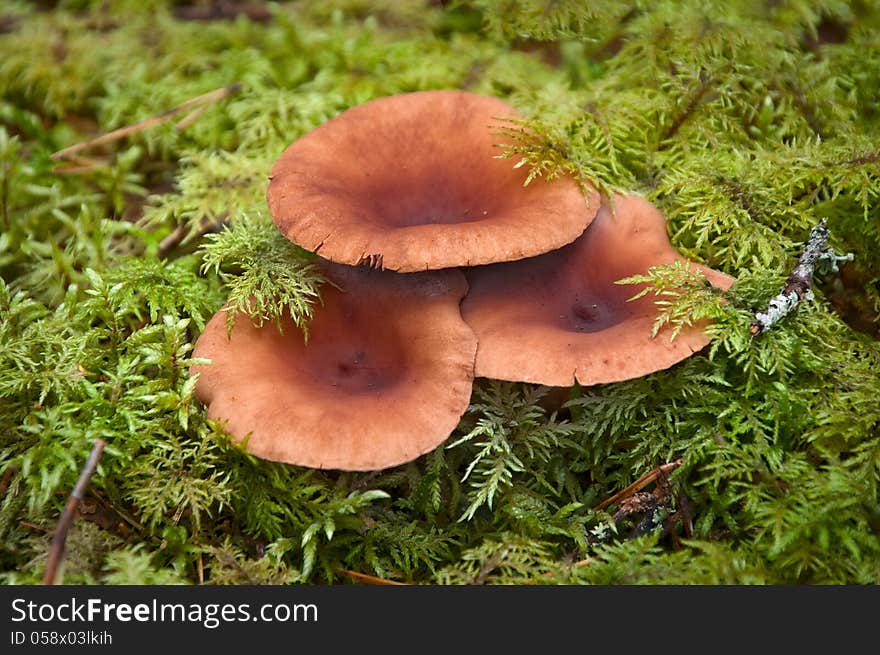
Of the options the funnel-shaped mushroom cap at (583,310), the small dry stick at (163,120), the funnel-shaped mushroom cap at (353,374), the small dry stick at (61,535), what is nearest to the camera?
the small dry stick at (61,535)

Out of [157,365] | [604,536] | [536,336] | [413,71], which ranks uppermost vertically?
[413,71]

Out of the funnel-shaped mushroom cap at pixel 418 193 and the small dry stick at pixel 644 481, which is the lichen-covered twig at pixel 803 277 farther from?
the funnel-shaped mushroom cap at pixel 418 193

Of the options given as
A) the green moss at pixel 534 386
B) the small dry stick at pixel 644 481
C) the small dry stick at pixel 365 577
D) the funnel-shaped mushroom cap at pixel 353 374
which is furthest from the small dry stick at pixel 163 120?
the small dry stick at pixel 644 481

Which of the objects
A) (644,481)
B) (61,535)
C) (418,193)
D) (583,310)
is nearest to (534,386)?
(583,310)

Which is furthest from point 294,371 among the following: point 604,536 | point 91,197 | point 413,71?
point 413,71

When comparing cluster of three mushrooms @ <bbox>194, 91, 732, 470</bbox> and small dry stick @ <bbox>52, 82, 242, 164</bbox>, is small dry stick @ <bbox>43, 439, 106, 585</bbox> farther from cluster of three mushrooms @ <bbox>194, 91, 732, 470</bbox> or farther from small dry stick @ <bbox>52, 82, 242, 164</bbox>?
small dry stick @ <bbox>52, 82, 242, 164</bbox>

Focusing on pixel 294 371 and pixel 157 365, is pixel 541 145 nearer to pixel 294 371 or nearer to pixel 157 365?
pixel 294 371

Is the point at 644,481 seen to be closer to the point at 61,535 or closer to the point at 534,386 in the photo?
the point at 534,386
